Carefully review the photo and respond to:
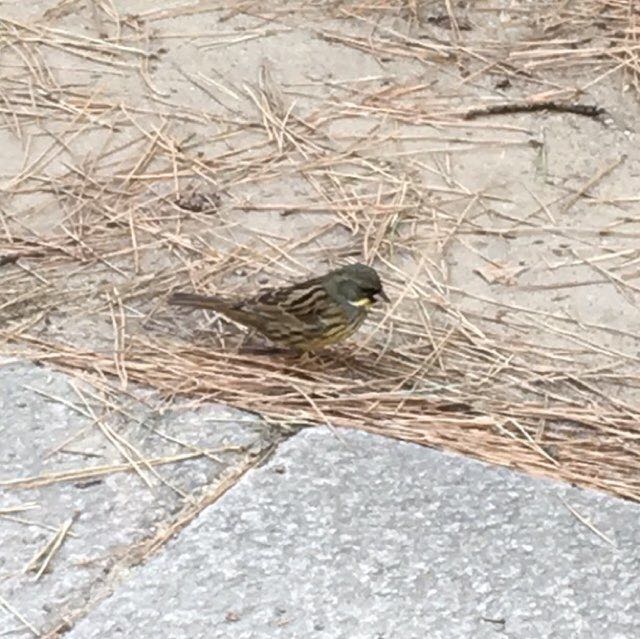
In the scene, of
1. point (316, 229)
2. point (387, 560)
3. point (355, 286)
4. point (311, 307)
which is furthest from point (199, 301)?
point (387, 560)

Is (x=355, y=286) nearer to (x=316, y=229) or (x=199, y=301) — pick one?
(x=199, y=301)

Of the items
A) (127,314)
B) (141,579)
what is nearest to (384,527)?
(141,579)

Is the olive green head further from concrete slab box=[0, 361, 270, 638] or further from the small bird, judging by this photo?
concrete slab box=[0, 361, 270, 638]

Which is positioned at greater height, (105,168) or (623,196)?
(105,168)

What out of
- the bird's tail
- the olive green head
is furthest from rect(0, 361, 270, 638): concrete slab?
the olive green head

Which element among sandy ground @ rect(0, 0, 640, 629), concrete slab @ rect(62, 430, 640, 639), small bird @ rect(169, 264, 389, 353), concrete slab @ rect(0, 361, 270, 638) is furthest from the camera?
small bird @ rect(169, 264, 389, 353)

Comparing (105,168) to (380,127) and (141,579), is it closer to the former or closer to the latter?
(380,127)
